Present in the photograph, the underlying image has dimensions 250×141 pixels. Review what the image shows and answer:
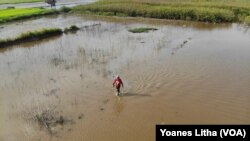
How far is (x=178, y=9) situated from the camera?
85.5 ft

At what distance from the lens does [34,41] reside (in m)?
20.9

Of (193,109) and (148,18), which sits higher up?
(148,18)

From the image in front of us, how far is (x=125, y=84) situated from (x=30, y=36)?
1110cm

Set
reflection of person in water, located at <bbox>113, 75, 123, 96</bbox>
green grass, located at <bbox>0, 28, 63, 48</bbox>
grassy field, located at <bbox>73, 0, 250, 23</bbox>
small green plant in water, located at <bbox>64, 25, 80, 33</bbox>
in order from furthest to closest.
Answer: grassy field, located at <bbox>73, 0, 250, 23</bbox>, small green plant in water, located at <bbox>64, 25, 80, 33</bbox>, green grass, located at <bbox>0, 28, 63, 48</bbox>, reflection of person in water, located at <bbox>113, 75, 123, 96</bbox>

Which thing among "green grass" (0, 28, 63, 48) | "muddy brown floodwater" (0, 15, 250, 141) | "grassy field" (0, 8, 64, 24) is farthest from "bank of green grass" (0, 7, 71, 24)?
"muddy brown floodwater" (0, 15, 250, 141)

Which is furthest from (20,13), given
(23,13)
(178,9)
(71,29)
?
(178,9)

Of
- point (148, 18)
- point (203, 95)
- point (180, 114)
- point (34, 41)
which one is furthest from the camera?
point (148, 18)

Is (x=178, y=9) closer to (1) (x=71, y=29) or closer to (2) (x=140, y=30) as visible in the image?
(2) (x=140, y=30)

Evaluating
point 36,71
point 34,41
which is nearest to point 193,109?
point 36,71

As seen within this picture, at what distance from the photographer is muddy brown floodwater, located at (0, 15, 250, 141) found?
9.77 m

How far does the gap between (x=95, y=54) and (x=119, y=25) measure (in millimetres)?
8714

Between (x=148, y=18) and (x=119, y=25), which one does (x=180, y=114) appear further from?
(x=148, y=18)

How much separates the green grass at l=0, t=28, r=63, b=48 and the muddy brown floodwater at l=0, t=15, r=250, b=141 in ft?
2.53

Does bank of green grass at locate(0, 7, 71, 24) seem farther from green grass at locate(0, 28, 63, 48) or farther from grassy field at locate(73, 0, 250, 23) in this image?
green grass at locate(0, 28, 63, 48)
